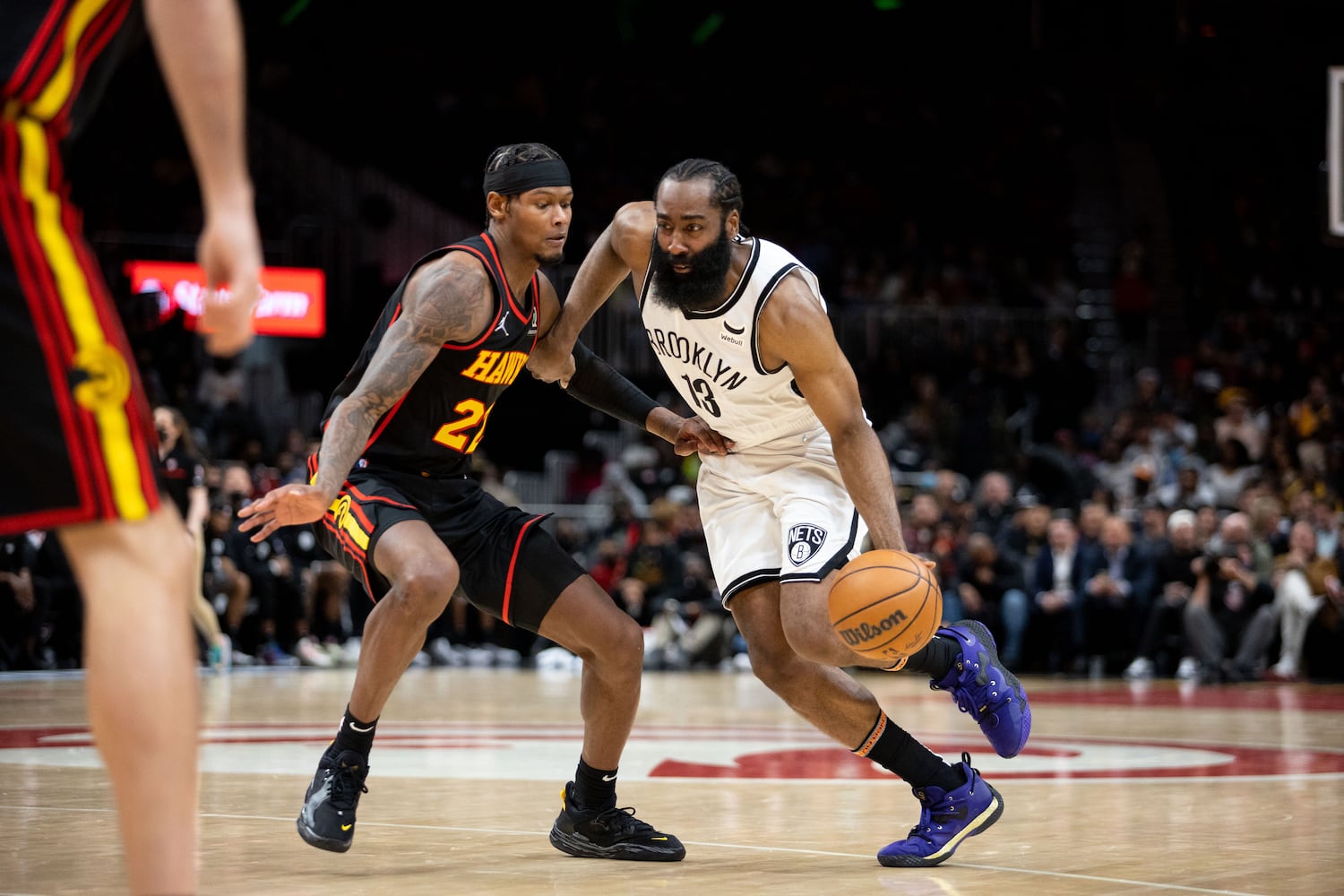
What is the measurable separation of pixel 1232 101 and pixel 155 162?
555 inches

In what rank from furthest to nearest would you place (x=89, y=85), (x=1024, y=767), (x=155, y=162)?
1. (x=155, y=162)
2. (x=1024, y=767)
3. (x=89, y=85)

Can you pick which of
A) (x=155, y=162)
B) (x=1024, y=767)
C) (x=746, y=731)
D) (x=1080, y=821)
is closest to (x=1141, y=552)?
(x=746, y=731)

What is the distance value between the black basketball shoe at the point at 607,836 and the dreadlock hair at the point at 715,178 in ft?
5.49

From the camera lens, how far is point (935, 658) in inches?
174

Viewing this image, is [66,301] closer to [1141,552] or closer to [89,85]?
[89,85]

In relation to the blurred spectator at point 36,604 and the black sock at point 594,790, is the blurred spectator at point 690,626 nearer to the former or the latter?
the blurred spectator at point 36,604

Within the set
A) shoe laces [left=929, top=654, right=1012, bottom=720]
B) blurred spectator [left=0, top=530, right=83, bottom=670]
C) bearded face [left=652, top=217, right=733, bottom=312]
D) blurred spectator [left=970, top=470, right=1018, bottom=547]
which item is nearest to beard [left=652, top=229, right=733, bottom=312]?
bearded face [left=652, top=217, right=733, bottom=312]

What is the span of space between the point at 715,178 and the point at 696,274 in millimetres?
273

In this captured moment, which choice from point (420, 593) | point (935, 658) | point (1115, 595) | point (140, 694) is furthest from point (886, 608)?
point (1115, 595)

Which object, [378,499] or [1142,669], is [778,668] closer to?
[378,499]

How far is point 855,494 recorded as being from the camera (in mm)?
4359

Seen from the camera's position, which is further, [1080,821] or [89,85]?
[1080,821]

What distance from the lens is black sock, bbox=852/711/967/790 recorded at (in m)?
4.40

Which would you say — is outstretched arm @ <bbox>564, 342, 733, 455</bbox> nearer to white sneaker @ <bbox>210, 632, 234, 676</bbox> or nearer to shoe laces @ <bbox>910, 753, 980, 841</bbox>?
shoe laces @ <bbox>910, 753, 980, 841</bbox>
